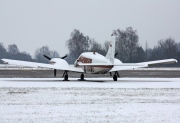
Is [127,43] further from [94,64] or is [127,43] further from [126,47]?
[94,64]

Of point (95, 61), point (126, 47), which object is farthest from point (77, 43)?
point (95, 61)

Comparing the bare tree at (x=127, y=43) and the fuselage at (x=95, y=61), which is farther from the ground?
the bare tree at (x=127, y=43)

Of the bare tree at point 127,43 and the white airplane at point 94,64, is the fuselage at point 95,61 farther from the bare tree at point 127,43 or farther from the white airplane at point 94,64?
the bare tree at point 127,43

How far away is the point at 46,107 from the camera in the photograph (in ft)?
55.0

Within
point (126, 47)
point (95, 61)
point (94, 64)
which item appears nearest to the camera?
point (94, 64)

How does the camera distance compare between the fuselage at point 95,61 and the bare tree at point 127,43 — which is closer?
the fuselage at point 95,61

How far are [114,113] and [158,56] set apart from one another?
139 m

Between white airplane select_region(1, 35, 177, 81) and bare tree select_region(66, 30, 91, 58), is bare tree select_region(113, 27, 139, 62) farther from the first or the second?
white airplane select_region(1, 35, 177, 81)

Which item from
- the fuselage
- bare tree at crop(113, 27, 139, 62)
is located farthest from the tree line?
the fuselage

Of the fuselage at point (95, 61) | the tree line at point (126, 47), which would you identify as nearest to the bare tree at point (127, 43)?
the tree line at point (126, 47)

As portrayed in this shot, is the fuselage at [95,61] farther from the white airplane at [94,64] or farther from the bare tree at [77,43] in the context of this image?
the bare tree at [77,43]

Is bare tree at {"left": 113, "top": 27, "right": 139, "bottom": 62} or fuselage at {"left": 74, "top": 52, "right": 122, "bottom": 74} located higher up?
bare tree at {"left": 113, "top": 27, "right": 139, "bottom": 62}

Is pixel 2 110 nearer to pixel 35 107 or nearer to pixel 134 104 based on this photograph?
pixel 35 107

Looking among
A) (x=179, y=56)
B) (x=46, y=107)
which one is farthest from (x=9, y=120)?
(x=179, y=56)
